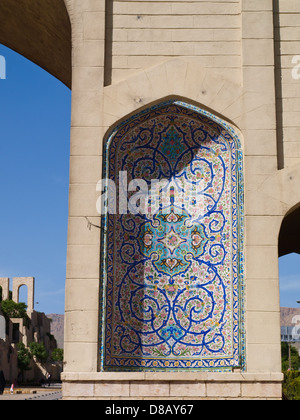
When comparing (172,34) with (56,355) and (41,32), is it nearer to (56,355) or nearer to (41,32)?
(41,32)

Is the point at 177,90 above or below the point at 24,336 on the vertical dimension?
above

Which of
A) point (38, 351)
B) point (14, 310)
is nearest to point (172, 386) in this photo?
point (38, 351)

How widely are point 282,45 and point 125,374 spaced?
3.89m

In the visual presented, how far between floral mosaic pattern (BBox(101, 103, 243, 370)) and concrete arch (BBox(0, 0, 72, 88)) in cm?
194

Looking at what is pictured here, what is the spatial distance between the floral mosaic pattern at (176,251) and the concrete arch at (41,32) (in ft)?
6.35

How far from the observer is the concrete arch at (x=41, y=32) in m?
8.45

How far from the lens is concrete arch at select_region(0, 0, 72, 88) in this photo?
8.45 meters

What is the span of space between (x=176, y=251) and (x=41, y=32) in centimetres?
393

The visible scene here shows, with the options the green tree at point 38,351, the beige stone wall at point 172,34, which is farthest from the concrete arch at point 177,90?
the green tree at point 38,351

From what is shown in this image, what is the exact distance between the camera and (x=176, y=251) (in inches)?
276

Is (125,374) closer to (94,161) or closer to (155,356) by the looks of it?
(155,356)

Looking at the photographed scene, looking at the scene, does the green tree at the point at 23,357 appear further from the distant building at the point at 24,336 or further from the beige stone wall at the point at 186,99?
the beige stone wall at the point at 186,99
